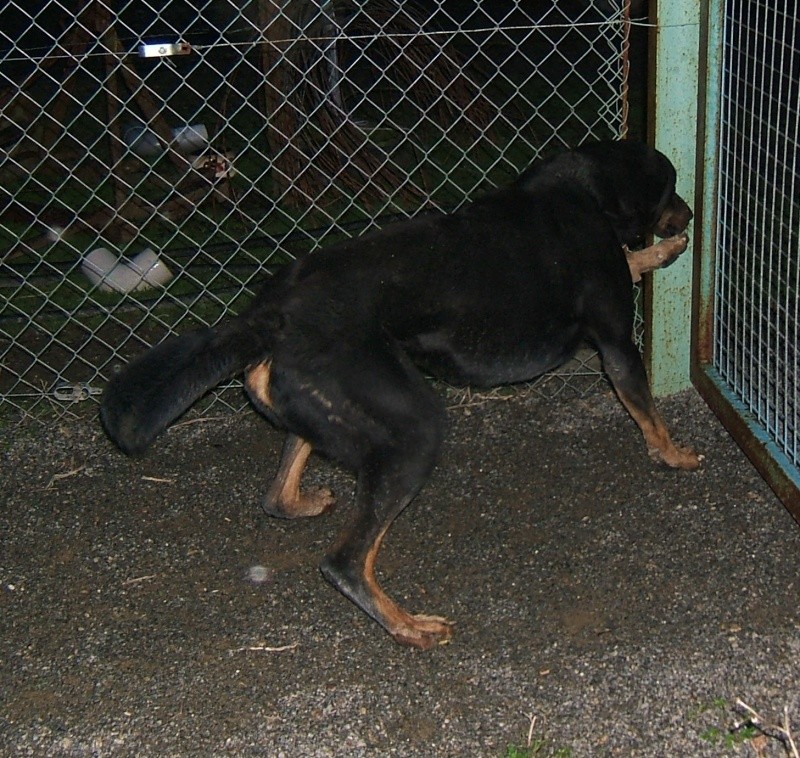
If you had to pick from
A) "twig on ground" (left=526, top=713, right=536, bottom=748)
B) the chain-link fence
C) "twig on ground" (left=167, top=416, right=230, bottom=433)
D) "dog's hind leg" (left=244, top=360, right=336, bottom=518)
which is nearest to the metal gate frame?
the chain-link fence

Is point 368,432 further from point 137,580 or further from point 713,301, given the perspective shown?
point 713,301

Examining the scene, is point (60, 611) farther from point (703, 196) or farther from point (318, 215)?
point (318, 215)

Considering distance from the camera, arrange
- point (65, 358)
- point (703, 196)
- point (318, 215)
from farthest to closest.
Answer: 1. point (318, 215)
2. point (65, 358)
3. point (703, 196)

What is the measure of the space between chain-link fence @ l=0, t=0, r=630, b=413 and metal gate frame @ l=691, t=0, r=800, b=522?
0.99 feet

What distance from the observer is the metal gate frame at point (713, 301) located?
11.7 ft

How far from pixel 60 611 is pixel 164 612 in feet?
1.08

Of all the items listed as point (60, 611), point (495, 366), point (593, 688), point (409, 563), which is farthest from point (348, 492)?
point (593, 688)

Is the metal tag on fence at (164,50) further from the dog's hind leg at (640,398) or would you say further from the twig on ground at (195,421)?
the dog's hind leg at (640,398)

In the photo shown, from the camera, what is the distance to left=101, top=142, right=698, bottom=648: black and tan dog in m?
2.99

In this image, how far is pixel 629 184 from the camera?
371cm

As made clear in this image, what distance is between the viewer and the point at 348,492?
394 centimetres

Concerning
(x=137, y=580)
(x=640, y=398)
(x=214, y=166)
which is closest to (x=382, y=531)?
(x=137, y=580)

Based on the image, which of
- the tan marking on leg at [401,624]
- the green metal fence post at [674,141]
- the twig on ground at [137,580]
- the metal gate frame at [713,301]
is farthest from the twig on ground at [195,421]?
the metal gate frame at [713,301]

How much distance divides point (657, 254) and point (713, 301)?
1.10ft
